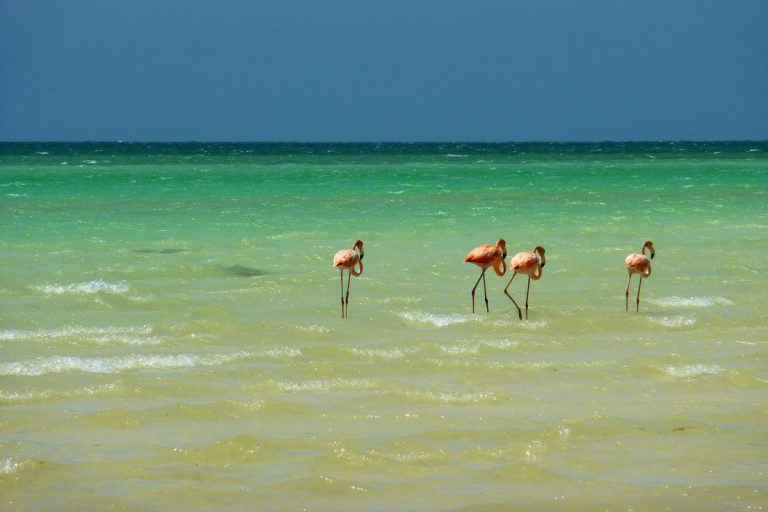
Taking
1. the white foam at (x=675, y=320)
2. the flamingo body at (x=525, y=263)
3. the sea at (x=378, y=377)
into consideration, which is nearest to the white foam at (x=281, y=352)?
the sea at (x=378, y=377)

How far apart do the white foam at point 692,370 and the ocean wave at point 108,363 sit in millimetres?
2884

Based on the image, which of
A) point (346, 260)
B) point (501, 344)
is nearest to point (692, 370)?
point (501, 344)

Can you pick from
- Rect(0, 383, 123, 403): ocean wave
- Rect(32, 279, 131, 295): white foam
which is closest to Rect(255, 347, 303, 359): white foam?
Rect(0, 383, 123, 403): ocean wave

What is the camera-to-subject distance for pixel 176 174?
129ft

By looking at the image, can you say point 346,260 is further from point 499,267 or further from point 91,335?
point 91,335

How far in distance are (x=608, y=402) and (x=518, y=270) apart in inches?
116

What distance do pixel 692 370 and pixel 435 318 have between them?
2529 mm

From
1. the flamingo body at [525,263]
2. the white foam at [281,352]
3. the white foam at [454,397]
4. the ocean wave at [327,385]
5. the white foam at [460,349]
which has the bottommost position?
the white foam at [281,352]

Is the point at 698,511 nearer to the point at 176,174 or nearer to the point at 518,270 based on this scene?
the point at 518,270

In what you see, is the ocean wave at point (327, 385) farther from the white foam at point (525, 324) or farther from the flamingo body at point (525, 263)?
the flamingo body at point (525, 263)

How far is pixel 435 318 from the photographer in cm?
879

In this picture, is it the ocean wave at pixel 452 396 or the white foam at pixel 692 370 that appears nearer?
the ocean wave at pixel 452 396

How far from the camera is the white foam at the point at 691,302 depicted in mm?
9359

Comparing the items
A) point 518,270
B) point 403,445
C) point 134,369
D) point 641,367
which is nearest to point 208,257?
point 518,270
